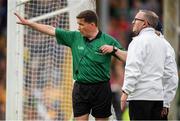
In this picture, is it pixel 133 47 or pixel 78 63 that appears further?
pixel 78 63

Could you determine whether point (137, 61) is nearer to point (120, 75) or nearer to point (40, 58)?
point (40, 58)

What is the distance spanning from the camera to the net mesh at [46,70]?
48.8ft

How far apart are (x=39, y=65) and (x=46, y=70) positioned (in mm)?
170

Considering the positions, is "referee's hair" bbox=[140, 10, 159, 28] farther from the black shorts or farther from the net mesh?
the net mesh

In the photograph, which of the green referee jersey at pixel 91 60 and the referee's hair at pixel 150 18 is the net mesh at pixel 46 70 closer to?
the green referee jersey at pixel 91 60

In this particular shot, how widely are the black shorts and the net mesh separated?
2.92 m

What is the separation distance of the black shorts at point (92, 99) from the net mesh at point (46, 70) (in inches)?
115

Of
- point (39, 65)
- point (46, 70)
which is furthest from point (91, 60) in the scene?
point (39, 65)

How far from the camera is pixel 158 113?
11180mm

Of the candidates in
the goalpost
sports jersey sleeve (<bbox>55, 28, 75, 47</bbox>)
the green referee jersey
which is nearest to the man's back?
the green referee jersey

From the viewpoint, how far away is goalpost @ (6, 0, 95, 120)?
551 inches

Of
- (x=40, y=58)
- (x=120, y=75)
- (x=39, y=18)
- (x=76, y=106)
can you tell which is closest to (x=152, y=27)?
(x=76, y=106)

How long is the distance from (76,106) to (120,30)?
36.4ft

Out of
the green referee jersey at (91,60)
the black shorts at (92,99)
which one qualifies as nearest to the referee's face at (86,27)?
the green referee jersey at (91,60)
